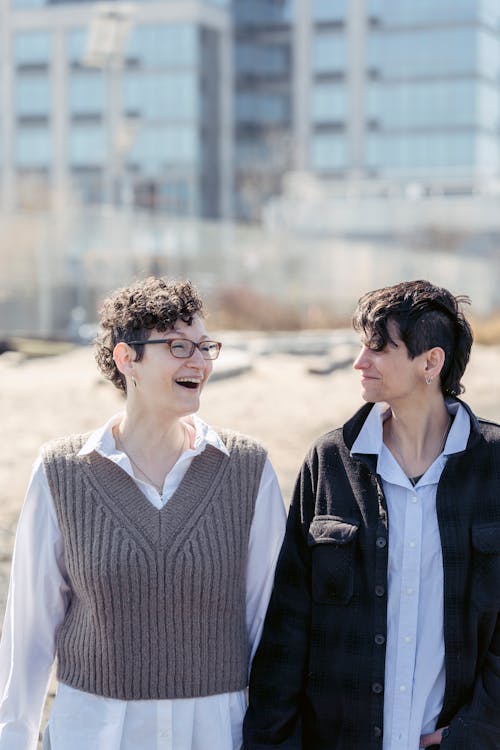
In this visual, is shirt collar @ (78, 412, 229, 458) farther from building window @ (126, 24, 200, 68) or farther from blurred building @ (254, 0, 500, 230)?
building window @ (126, 24, 200, 68)

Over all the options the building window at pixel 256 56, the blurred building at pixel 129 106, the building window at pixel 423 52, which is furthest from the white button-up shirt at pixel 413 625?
the building window at pixel 256 56

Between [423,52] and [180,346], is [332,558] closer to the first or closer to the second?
[180,346]

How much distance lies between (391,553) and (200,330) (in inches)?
26.3

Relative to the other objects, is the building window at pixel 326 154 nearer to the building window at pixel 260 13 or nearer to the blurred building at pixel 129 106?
the blurred building at pixel 129 106

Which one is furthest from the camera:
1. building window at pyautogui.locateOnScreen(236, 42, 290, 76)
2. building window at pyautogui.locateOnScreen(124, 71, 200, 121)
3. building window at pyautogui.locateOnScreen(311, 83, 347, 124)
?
building window at pyautogui.locateOnScreen(236, 42, 290, 76)

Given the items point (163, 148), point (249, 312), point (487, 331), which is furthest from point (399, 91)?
point (487, 331)

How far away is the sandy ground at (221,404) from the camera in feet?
23.9

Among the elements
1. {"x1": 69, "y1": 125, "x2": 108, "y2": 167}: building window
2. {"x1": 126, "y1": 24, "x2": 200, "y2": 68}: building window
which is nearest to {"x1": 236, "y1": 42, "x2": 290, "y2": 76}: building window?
{"x1": 126, "y1": 24, "x2": 200, "y2": 68}: building window

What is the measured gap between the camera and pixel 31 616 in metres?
2.70

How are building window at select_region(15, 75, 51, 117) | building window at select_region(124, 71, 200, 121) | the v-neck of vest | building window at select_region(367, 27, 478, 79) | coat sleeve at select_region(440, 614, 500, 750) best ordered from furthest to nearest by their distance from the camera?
building window at select_region(15, 75, 51, 117) < building window at select_region(124, 71, 200, 121) < building window at select_region(367, 27, 478, 79) < the v-neck of vest < coat sleeve at select_region(440, 614, 500, 750)

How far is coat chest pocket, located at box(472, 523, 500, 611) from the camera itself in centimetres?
256

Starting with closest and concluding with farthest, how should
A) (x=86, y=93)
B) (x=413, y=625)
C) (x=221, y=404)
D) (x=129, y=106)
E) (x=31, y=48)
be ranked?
1. (x=413, y=625)
2. (x=221, y=404)
3. (x=129, y=106)
4. (x=86, y=93)
5. (x=31, y=48)

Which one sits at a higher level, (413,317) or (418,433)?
(413,317)

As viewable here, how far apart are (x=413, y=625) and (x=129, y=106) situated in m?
63.4
